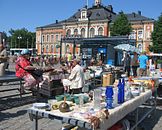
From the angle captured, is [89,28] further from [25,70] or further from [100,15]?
[25,70]

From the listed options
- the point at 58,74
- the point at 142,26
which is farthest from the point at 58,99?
the point at 142,26

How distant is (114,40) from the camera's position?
1051 inches

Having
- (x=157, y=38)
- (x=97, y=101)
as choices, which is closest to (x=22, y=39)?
(x=157, y=38)

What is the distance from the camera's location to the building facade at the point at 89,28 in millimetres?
63188

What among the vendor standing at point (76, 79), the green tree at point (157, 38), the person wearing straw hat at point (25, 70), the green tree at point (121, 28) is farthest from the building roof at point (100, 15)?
the person wearing straw hat at point (25, 70)

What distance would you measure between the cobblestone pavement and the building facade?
174 feet

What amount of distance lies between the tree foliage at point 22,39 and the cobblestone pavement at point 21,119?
90185 mm

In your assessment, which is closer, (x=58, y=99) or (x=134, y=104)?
(x=58, y=99)

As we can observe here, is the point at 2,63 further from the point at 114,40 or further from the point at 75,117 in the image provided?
the point at 114,40

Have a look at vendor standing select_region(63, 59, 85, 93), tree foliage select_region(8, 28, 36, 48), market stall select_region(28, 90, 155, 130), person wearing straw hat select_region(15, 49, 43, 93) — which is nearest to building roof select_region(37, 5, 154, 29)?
tree foliage select_region(8, 28, 36, 48)

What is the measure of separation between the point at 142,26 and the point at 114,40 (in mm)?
38708

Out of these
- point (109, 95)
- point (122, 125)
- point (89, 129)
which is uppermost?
point (109, 95)

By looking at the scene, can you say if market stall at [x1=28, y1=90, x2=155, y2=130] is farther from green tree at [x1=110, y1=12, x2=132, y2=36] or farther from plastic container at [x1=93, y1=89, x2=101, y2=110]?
green tree at [x1=110, y1=12, x2=132, y2=36]

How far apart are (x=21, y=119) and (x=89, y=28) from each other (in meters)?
65.2
